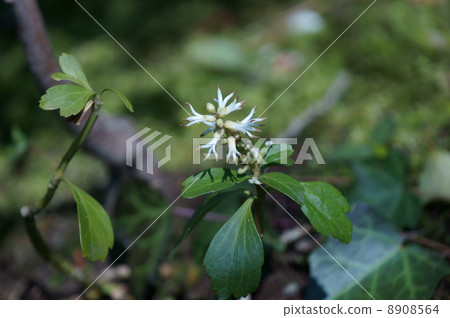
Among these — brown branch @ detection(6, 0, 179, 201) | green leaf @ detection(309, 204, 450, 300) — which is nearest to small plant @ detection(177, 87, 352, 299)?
green leaf @ detection(309, 204, 450, 300)

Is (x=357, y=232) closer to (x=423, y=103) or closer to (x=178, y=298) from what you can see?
(x=178, y=298)

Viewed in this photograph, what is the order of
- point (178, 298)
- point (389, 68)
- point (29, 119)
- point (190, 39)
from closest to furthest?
1. point (178, 298)
2. point (389, 68)
3. point (29, 119)
4. point (190, 39)

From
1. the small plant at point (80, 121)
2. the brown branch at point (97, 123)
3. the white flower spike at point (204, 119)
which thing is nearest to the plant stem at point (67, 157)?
the small plant at point (80, 121)

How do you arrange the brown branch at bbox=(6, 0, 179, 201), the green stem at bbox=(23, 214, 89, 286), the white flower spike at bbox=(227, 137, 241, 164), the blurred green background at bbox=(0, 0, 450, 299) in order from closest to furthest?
the white flower spike at bbox=(227, 137, 241, 164) → the green stem at bbox=(23, 214, 89, 286) → the brown branch at bbox=(6, 0, 179, 201) → the blurred green background at bbox=(0, 0, 450, 299)

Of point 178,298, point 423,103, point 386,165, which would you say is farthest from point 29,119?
point 423,103

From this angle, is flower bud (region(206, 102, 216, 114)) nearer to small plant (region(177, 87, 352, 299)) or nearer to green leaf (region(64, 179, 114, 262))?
small plant (region(177, 87, 352, 299))

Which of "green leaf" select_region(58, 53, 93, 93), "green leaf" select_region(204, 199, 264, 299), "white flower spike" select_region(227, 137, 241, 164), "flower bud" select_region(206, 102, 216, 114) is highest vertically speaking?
"green leaf" select_region(58, 53, 93, 93)

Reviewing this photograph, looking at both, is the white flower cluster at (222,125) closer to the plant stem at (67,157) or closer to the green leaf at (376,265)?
the plant stem at (67,157)
